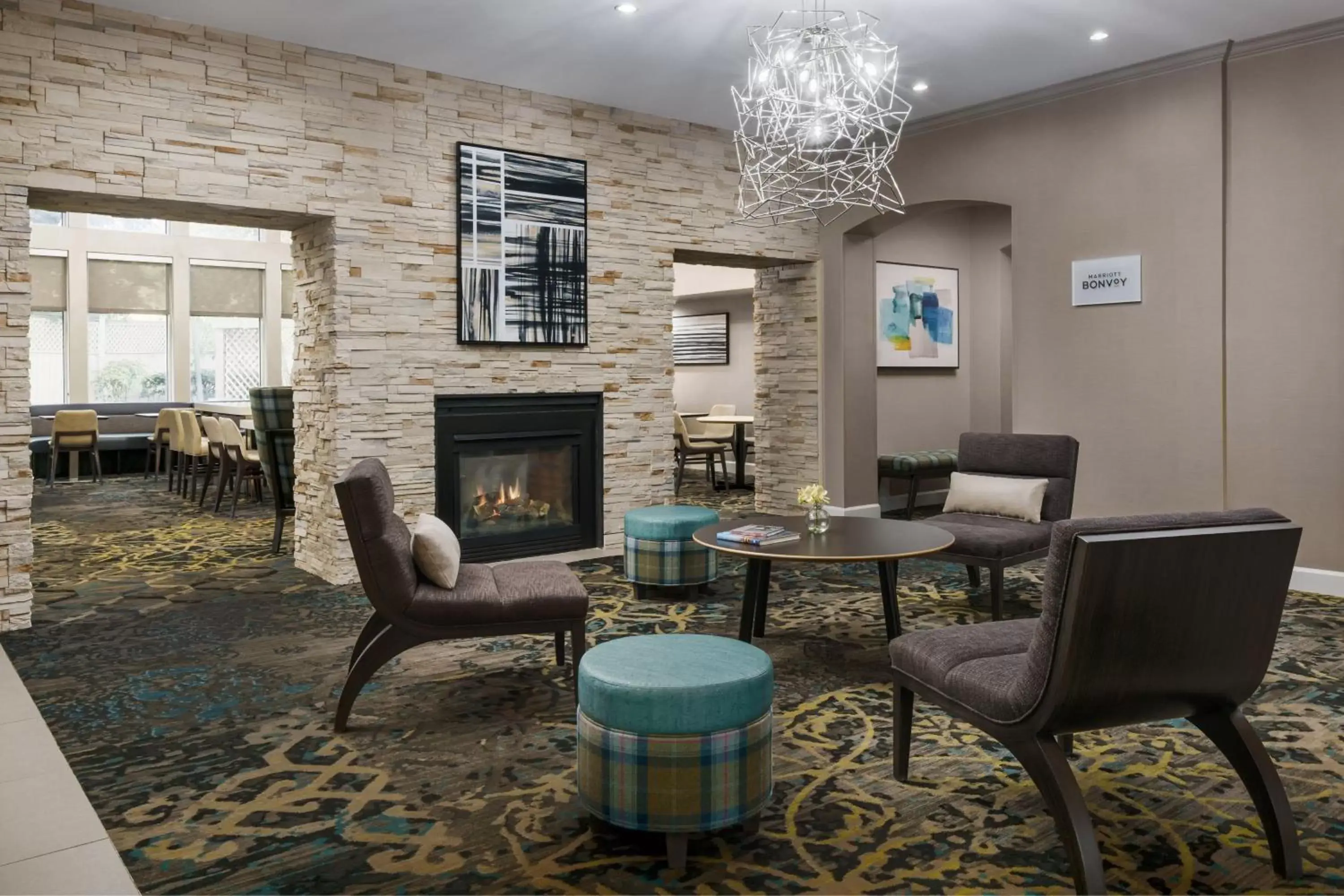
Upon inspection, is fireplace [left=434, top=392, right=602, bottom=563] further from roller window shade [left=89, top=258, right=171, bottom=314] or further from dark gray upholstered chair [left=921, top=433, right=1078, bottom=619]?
roller window shade [left=89, top=258, right=171, bottom=314]

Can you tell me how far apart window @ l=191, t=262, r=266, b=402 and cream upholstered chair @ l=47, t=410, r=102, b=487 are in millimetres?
2996

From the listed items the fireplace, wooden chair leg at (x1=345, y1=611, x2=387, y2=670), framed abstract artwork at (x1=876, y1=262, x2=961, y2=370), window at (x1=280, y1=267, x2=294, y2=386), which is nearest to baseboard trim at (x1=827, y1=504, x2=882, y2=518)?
framed abstract artwork at (x1=876, y1=262, x2=961, y2=370)

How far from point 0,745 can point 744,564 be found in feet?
13.3

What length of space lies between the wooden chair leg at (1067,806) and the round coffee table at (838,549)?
4.61 feet

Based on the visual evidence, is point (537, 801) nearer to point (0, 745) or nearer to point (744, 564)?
point (0, 745)

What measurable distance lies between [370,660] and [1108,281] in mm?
4984

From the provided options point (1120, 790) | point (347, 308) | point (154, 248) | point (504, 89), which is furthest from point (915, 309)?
point (154, 248)

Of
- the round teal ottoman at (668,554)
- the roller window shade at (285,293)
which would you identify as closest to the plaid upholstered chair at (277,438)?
the round teal ottoman at (668,554)

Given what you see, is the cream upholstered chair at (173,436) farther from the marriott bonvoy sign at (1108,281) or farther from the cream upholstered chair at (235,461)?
the marriott bonvoy sign at (1108,281)

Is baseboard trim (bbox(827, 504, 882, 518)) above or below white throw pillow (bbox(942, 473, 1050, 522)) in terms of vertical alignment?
below

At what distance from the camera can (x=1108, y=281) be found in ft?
19.7

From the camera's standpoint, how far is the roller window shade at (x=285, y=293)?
14.1 meters

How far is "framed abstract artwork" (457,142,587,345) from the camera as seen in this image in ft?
19.2

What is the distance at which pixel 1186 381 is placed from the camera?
567cm
